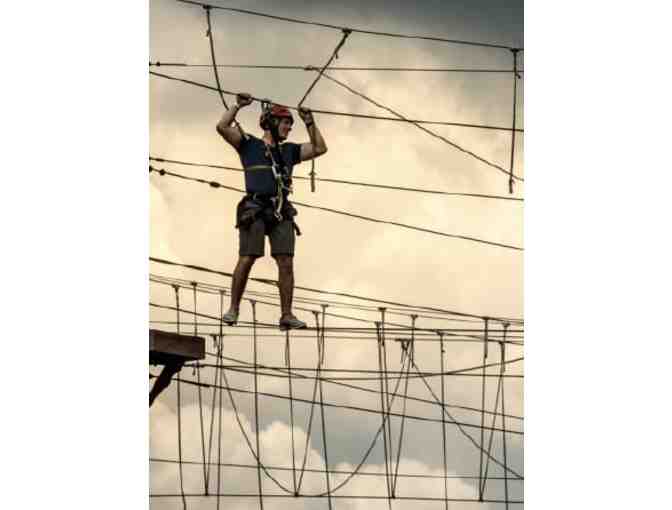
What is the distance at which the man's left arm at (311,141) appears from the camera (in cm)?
407

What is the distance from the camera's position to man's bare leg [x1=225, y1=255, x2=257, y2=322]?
13.1ft

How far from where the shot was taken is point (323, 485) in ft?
13.1

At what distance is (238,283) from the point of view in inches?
158

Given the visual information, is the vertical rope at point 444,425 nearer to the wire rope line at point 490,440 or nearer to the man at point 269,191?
the wire rope line at point 490,440

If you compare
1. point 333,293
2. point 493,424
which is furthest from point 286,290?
point 493,424

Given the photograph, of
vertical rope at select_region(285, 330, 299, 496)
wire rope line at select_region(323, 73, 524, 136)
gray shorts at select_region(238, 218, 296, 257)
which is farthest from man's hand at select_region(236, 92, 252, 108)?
vertical rope at select_region(285, 330, 299, 496)

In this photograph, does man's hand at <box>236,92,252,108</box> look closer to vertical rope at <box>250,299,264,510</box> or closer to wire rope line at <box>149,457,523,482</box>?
vertical rope at <box>250,299,264,510</box>

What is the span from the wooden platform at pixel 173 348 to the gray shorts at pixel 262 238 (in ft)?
1.01

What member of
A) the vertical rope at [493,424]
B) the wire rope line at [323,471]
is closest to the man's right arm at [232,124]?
the wire rope line at [323,471]

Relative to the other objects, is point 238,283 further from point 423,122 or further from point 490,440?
point 490,440

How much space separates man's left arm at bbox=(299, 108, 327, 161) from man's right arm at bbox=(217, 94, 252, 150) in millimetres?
180
